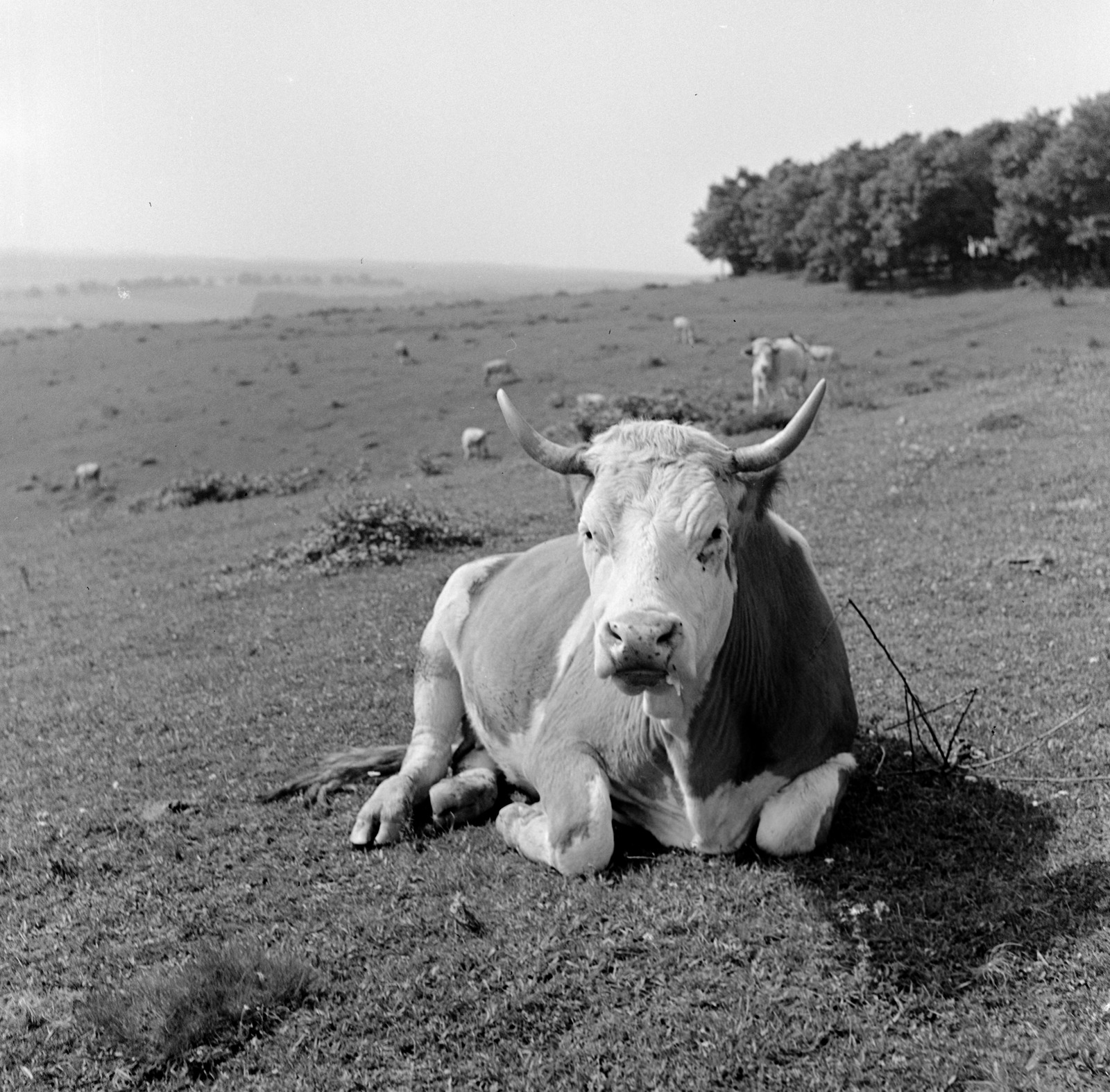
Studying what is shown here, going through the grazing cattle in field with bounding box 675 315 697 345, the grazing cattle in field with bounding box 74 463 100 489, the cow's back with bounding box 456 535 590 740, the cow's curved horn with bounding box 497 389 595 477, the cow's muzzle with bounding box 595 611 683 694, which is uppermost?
the grazing cattle in field with bounding box 675 315 697 345

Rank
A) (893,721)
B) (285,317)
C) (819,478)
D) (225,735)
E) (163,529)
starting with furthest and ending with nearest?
(285,317)
(163,529)
(819,478)
(225,735)
(893,721)

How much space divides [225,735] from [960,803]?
21.1ft

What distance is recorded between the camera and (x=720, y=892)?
597 cm

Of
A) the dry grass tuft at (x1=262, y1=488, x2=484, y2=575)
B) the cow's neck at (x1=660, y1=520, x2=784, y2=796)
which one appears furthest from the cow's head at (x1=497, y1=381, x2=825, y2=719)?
the dry grass tuft at (x1=262, y1=488, x2=484, y2=575)

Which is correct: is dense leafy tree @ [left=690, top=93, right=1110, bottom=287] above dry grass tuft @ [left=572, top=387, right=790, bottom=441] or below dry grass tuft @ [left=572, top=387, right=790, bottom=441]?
above

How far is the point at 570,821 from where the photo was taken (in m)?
6.45

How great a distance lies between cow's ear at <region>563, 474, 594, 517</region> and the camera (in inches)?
232

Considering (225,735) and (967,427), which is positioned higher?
(967,427)

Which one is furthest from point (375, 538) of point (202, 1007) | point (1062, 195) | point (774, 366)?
point (1062, 195)

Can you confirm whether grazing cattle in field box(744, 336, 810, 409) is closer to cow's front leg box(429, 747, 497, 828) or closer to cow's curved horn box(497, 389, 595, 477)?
cow's front leg box(429, 747, 497, 828)

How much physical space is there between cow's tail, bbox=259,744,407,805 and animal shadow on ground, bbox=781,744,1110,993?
11.6ft

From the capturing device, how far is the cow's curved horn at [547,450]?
229 inches

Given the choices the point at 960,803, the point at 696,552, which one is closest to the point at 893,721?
the point at 960,803

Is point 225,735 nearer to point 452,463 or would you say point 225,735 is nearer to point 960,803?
point 960,803
